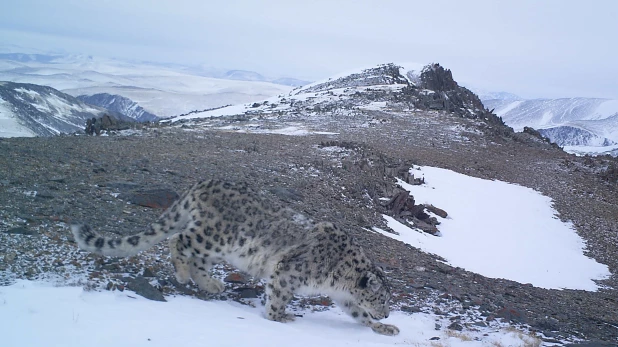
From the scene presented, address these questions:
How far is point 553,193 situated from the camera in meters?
23.0

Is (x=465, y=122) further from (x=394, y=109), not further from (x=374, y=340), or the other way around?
(x=374, y=340)

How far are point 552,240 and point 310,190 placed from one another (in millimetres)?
9061

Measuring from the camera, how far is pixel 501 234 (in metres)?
16.9

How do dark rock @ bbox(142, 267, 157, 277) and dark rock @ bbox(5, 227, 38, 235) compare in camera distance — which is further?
dark rock @ bbox(5, 227, 38, 235)

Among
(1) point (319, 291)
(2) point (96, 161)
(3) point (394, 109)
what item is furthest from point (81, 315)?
(3) point (394, 109)

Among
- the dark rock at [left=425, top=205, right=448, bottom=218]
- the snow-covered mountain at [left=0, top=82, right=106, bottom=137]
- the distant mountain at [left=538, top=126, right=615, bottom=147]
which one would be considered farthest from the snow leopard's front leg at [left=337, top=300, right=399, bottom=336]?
the distant mountain at [left=538, top=126, right=615, bottom=147]

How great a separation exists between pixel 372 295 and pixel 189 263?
8.55 feet

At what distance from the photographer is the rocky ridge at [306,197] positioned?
7.06 metres

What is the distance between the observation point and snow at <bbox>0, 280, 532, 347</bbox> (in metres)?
4.43

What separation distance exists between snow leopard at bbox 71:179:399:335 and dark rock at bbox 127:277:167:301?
0.50 metres

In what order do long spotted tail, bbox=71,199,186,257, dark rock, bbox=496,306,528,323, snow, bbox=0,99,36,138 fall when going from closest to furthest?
long spotted tail, bbox=71,199,186,257, dark rock, bbox=496,306,528,323, snow, bbox=0,99,36,138

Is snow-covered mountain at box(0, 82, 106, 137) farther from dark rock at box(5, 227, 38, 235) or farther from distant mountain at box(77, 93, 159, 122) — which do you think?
dark rock at box(5, 227, 38, 235)

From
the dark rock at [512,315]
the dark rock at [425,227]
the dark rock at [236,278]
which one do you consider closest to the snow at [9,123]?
the dark rock at [425,227]

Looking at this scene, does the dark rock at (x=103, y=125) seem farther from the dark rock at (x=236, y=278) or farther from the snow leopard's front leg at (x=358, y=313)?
the snow leopard's front leg at (x=358, y=313)
